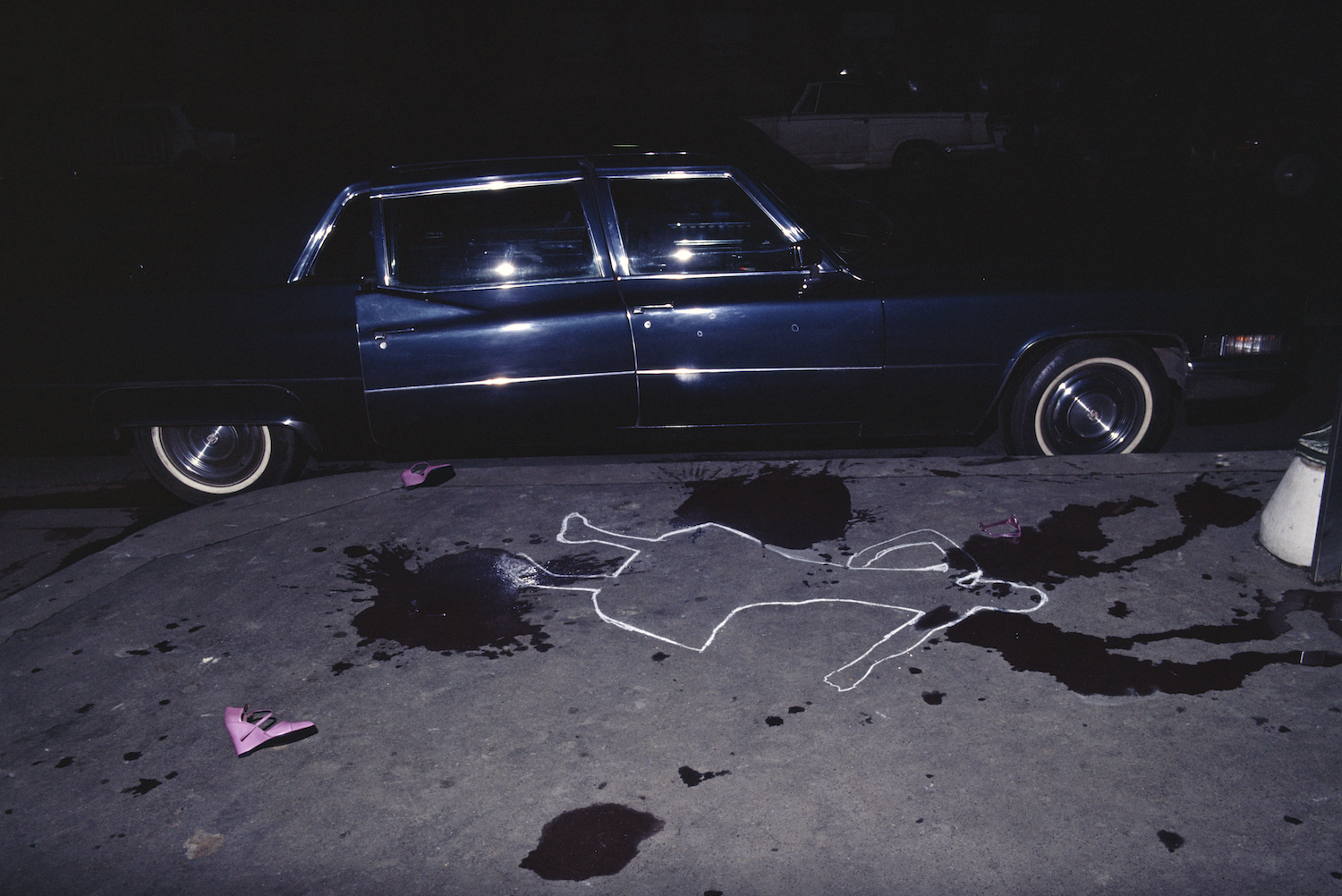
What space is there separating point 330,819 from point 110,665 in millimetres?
1284

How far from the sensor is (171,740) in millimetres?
2820

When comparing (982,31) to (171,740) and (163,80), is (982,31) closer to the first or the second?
(163,80)

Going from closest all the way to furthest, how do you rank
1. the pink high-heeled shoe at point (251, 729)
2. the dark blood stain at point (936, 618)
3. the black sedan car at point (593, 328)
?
the pink high-heeled shoe at point (251, 729)
the dark blood stain at point (936, 618)
the black sedan car at point (593, 328)

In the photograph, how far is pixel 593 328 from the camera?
4.16 m

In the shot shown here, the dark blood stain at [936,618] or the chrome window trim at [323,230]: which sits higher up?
the chrome window trim at [323,230]

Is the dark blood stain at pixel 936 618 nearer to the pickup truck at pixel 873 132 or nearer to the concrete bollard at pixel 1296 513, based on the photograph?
the concrete bollard at pixel 1296 513

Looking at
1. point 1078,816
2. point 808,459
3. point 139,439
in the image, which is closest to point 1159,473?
point 808,459

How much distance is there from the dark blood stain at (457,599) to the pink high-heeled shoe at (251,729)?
473 millimetres

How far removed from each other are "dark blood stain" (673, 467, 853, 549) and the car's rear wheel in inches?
38.2

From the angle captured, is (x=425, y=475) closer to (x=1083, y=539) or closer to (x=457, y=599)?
(x=457, y=599)

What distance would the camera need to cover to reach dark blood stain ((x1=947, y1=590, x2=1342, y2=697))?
9.47ft

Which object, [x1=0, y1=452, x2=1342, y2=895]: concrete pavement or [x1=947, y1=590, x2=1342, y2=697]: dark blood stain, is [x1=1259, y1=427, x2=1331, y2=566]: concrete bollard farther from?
[x1=947, y1=590, x2=1342, y2=697]: dark blood stain

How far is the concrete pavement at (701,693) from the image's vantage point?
2326mm

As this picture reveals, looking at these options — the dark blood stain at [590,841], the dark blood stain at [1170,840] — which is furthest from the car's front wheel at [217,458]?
the dark blood stain at [1170,840]
